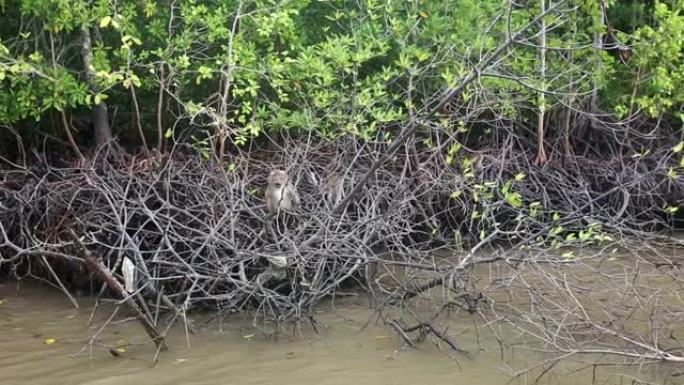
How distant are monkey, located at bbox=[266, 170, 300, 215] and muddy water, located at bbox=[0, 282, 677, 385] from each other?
84 cm

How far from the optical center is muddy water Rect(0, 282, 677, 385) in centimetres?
474

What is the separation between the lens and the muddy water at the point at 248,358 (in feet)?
15.6

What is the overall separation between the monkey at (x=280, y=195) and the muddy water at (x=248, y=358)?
2.74 ft

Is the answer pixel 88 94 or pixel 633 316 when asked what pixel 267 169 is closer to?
pixel 88 94

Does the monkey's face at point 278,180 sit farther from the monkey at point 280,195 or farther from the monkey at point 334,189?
the monkey at point 334,189

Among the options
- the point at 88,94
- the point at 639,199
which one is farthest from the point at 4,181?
the point at 639,199

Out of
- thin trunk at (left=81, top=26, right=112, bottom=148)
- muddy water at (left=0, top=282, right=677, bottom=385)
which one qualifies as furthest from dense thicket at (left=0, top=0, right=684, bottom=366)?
muddy water at (left=0, top=282, right=677, bottom=385)

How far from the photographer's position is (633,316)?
5.52m

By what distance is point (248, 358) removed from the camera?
514 cm

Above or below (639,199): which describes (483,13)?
above

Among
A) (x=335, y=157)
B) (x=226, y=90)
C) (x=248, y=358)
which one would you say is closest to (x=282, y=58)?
(x=226, y=90)

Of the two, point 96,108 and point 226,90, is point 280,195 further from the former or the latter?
point 96,108

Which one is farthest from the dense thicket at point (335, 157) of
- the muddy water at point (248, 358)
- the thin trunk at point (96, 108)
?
the muddy water at point (248, 358)

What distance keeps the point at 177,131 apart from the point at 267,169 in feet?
4.88
